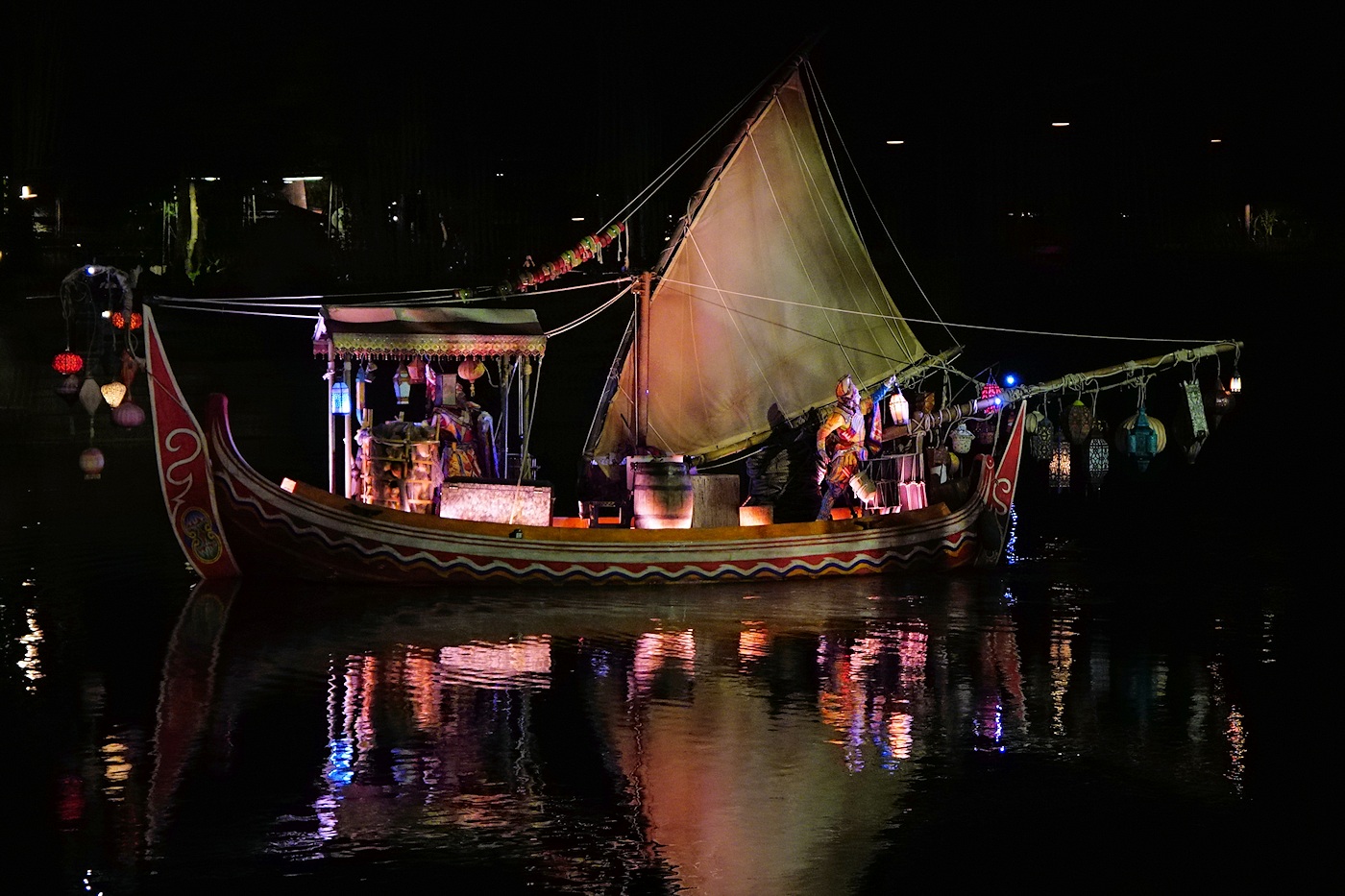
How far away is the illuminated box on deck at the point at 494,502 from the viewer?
56.7ft

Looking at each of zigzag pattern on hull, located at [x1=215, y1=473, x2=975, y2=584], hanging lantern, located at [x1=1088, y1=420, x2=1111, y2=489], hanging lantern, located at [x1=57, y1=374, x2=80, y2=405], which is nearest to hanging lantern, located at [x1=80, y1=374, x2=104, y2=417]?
hanging lantern, located at [x1=57, y1=374, x2=80, y2=405]

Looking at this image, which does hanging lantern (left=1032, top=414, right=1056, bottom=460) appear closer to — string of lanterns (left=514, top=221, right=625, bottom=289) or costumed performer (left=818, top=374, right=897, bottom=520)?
costumed performer (left=818, top=374, right=897, bottom=520)

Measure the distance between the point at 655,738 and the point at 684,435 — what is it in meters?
9.18

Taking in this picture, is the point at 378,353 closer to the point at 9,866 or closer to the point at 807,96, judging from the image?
the point at 807,96

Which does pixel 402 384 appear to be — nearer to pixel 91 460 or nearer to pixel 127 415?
pixel 127 415

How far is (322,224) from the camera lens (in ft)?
106

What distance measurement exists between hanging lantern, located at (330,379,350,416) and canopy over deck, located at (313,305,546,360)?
13.7 inches

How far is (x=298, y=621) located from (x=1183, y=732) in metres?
8.42

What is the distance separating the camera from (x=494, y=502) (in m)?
17.3

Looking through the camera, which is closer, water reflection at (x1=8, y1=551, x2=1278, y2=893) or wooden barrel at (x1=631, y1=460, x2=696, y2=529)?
water reflection at (x1=8, y1=551, x2=1278, y2=893)

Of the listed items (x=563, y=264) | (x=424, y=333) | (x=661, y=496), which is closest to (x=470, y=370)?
(x=424, y=333)

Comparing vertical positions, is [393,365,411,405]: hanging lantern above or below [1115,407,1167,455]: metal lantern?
above

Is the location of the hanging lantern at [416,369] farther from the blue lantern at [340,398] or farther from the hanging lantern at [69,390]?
the hanging lantern at [69,390]

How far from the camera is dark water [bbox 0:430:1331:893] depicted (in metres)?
8.83
